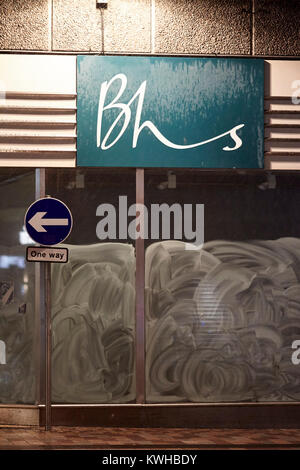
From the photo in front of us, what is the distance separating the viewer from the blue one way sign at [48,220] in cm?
1300

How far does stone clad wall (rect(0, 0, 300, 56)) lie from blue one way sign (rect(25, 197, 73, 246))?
89.1 inches

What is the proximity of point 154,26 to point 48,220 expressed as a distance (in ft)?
10.1

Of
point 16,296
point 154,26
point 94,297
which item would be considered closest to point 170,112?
point 154,26

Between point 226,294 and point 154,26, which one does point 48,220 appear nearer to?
point 226,294

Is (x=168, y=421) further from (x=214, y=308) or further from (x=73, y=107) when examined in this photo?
(x=73, y=107)

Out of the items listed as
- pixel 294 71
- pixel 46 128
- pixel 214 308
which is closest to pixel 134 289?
pixel 214 308

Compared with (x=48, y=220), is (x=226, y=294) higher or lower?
lower

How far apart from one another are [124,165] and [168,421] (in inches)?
134

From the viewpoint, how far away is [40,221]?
1302 centimetres

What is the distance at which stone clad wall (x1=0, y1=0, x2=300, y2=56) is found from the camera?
13.9 m

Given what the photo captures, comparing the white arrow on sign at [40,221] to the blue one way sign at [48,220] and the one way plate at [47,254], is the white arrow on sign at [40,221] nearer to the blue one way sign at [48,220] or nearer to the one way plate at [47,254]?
the blue one way sign at [48,220]

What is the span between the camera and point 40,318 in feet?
45.3

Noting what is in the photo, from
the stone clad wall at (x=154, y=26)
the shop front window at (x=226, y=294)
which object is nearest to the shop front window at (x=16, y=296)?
the shop front window at (x=226, y=294)
